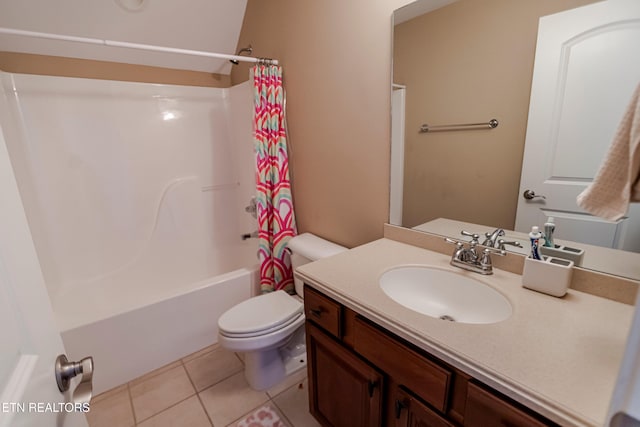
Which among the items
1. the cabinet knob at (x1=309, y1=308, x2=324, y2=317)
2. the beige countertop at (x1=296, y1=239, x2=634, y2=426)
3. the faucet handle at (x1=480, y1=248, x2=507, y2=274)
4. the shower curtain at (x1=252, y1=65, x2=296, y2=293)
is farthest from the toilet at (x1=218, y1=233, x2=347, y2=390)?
the faucet handle at (x1=480, y1=248, x2=507, y2=274)

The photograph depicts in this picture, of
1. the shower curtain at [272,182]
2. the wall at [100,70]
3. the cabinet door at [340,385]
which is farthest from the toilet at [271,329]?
the wall at [100,70]

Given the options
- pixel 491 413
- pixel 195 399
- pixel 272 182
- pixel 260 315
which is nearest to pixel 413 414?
pixel 491 413

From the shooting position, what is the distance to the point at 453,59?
1.16 metres

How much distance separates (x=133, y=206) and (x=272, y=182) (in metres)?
1.18

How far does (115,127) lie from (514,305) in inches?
103

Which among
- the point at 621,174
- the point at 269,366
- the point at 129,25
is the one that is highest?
the point at 129,25

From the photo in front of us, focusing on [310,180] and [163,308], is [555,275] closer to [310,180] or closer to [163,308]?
[310,180]

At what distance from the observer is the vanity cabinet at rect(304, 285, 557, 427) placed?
0.68 meters

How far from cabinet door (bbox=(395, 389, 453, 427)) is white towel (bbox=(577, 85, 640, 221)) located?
0.62m

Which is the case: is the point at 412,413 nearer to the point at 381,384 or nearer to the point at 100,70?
the point at 381,384

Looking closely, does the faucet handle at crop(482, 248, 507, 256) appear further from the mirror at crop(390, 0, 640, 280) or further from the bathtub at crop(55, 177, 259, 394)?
the bathtub at crop(55, 177, 259, 394)

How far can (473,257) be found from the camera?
3.68ft

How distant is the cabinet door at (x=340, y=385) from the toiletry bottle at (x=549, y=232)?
2.34 feet

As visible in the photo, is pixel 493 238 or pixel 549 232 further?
pixel 493 238
